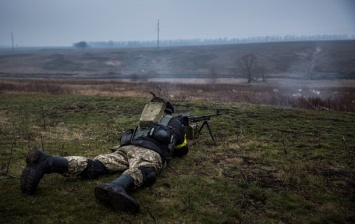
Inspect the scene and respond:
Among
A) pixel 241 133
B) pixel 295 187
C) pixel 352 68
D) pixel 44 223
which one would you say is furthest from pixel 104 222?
pixel 352 68

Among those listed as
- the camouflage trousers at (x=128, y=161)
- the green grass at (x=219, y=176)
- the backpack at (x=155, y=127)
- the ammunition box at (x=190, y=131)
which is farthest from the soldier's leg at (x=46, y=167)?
the ammunition box at (x=190, y=131)

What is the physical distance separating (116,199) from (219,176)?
2.40 m

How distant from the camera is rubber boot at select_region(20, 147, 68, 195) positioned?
4.45m

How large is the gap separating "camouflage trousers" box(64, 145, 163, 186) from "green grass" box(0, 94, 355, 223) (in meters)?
0.28

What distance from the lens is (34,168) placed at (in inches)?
176

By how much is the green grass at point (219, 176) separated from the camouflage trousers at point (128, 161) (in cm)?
28

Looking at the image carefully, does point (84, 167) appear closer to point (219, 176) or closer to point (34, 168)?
point (34, 168)

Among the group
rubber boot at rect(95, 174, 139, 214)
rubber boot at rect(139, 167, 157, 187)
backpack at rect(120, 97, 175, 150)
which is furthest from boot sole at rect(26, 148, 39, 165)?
backpack at rect(120, 97, 175, 150)

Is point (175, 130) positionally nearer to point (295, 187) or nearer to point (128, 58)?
point (295, 187)

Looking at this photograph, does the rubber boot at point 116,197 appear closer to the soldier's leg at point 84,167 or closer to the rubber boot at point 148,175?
the rubber boot at point 148,175

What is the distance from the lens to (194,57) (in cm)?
7781

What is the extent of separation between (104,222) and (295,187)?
3.38m

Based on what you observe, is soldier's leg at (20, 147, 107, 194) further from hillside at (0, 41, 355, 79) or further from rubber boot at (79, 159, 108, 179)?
hillside at (0, 41, 355, 79)

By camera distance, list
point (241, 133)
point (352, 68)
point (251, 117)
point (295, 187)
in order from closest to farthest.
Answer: point (295, 187) < point (241, 133) < point (251, 117) < point (352, 68)
